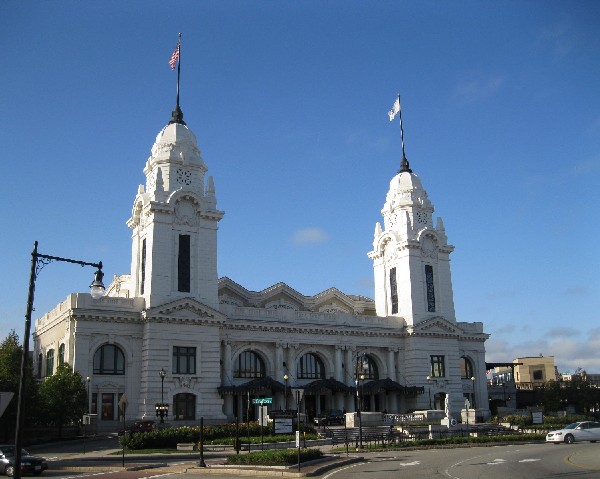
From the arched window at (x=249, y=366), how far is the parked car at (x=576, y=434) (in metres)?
30.1

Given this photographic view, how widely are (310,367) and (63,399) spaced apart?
85.3ft

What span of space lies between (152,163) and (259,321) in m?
17.6

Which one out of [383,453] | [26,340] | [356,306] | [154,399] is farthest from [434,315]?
[26,340]

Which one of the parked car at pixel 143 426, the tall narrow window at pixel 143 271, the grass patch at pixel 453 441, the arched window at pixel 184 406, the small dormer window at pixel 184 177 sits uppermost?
the small dormer window at pixel 184 177

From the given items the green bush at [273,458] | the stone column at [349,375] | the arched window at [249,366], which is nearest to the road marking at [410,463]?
the green bush at [273,458]

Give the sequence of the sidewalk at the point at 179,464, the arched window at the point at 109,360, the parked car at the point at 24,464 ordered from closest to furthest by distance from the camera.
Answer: the sidewalk at the point at 179,464 < the parked car at the point at 24,464 < the arched window at the point at 109,360

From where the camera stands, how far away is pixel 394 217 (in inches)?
3137

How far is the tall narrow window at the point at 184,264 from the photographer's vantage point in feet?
206

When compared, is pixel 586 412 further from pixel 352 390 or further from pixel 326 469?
pixel 326 469

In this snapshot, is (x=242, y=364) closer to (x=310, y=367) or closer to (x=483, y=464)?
(x=310, y=367)

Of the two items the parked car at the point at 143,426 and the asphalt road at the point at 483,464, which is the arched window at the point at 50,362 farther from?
the asphalt road at the point at 483,464

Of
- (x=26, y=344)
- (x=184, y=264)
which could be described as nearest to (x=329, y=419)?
(x=184, y=264)

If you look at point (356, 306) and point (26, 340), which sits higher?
point (356, 306)

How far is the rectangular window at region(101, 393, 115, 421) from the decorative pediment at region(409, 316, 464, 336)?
30.7 metres
